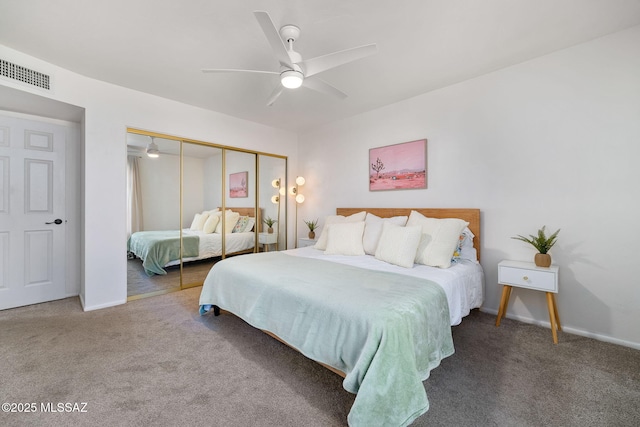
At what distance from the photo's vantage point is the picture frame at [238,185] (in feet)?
13.7

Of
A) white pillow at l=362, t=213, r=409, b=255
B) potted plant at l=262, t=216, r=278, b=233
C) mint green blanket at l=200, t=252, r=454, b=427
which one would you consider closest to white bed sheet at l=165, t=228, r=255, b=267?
potted plant at l=262, t=216, r=278, b=233

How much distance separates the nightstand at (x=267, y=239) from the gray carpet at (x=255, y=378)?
2.15m

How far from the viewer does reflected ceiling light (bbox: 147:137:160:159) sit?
11.2ft

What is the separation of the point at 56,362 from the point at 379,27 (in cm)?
350

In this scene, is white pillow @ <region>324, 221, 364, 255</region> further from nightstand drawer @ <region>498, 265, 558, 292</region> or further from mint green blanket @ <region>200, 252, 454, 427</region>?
nightstand drawer @ <region>498, 265, 558, 292</region>

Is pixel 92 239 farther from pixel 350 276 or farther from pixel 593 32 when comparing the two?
pixel 593 32

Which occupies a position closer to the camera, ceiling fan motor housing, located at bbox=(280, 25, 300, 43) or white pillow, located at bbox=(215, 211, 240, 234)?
ceiling fan motor housing, located at bbox=(280, 25, 300, 43)

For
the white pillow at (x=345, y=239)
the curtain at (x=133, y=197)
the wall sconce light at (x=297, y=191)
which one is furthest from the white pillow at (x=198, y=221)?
the white pillow at (x=345, y=239)

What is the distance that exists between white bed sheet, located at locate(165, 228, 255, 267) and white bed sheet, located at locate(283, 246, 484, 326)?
77.1 inches

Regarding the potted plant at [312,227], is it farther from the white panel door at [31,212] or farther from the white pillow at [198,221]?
the white panel door at [31,212]

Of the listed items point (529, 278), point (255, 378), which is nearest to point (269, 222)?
point (255, 378)

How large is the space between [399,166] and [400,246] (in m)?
1.43

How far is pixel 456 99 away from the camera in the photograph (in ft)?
9.96

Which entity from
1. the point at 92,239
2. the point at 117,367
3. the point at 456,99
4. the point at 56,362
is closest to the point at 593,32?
the point at 456,99
